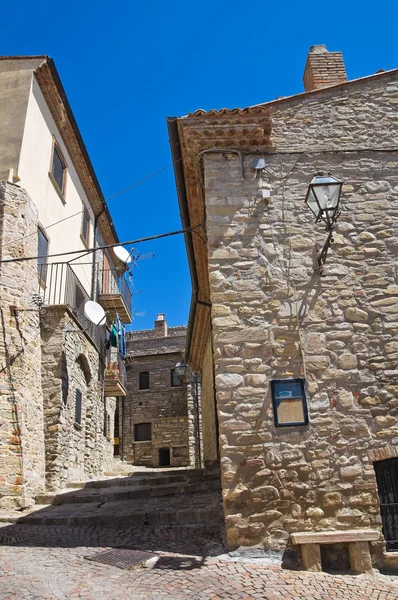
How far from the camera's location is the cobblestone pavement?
4.05m

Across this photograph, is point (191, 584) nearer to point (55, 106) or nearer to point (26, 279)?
point (26, 279)

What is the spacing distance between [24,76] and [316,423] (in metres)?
9.92

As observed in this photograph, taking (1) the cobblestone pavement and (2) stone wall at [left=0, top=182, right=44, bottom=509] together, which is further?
(2) stone wall at [left=0, top=182, right=44, bottom=509]

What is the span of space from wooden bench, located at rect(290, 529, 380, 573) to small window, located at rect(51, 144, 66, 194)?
9.98 m

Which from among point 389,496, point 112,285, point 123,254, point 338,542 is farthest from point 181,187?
point 112,285

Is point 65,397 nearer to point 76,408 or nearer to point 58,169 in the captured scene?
point 76,408

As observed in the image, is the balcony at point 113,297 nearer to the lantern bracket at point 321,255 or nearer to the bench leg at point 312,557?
the lantern bracket at point 321,255

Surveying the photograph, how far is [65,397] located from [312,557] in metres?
7.19

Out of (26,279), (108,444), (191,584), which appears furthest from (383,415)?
(108,444)

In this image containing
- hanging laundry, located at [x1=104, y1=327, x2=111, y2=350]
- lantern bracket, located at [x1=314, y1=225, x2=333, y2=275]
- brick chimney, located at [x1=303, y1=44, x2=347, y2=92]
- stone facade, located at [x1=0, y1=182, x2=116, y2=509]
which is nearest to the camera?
lantern bracket, located at [x1=314, y1=225, x2=333, y2=275]

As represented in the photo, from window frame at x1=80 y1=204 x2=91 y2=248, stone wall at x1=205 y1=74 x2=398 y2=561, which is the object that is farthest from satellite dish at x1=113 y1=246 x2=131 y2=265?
stone wall at x1=205 y1=74 x2=398 y2=561

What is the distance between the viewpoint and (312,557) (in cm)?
493

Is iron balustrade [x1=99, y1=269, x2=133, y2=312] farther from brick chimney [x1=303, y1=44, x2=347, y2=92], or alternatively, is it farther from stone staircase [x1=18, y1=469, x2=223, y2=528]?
brick chimney [x1=303, y1=44, x2=347, y2=92]

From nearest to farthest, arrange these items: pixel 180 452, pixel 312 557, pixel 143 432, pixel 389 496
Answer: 1. pixel 312 557
2. pixel 389 496
3. pixel 180 452
4. pixel 143 432
